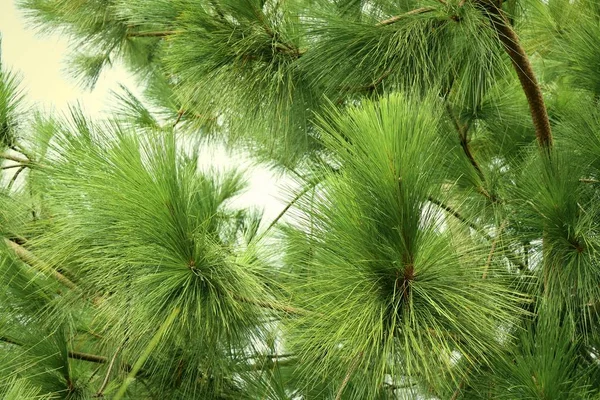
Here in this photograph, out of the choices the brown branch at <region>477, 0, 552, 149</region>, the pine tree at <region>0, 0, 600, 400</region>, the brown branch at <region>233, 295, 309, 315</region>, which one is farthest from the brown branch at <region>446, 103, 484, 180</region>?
the brown branch at <region>233, 295, 309, 315</region>

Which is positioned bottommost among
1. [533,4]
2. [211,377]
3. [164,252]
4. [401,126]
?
[211,377]

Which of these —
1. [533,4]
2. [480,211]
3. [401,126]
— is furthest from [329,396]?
[533,4]

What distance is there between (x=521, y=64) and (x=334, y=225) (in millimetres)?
309

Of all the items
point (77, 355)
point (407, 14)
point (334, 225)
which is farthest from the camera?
point (77, 355)

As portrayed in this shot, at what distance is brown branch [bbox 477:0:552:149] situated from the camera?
815mm

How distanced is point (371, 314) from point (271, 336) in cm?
25

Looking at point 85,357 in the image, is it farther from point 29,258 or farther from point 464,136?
point 464,136

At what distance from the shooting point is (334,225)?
65 cm

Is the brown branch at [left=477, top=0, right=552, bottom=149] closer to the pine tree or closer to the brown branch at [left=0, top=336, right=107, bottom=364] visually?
the pine tree

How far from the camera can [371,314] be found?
25.4 inches

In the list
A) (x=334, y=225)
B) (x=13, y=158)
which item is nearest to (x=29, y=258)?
(x=13, y=158)

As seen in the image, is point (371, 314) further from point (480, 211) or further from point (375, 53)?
point (480, 211)

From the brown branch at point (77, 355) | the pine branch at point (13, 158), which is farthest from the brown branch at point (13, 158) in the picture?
the brown branch at point (77, 355)

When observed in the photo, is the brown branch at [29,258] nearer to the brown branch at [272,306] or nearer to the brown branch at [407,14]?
the brown branch at [272,306]
